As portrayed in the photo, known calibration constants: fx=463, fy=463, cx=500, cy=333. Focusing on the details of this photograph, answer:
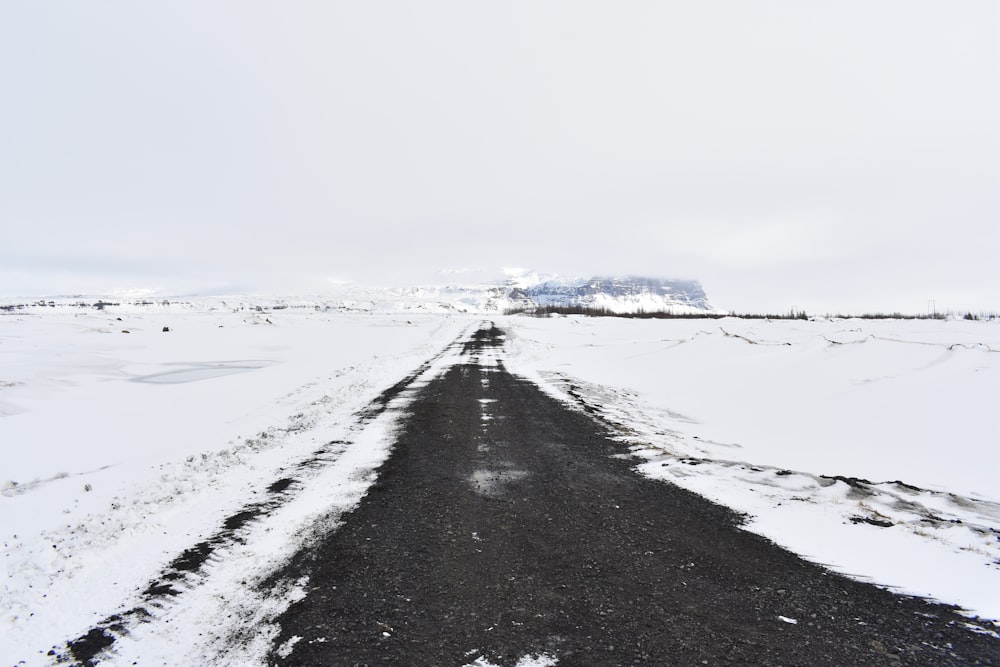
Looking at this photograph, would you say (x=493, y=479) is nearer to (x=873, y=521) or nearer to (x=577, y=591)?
(x=577, y=591)

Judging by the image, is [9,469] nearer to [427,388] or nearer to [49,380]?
[427,388]

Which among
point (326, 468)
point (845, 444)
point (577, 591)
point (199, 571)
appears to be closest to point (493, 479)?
point (326, 468)

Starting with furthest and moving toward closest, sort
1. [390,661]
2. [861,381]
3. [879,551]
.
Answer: [861,381] < [879,551] < [390,661]

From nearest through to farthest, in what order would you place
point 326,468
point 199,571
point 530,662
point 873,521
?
point 530,662
point 199,571
point 873,521
point 326,468

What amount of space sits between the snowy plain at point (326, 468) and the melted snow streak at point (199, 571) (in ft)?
0.11

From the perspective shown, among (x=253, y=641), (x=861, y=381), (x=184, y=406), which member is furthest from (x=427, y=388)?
(x=861, y=381)

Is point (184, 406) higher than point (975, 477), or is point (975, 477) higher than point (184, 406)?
point (975, 477)

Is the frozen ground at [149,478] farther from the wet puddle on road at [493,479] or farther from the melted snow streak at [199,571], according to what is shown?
the wet puddle on road at [493,479]

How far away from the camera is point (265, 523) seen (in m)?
3.97

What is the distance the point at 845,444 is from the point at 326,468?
713cm

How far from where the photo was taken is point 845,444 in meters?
6.68

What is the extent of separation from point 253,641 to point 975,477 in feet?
24.0

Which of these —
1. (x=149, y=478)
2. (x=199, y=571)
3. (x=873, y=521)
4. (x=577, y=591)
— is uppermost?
(x=873, y=521)

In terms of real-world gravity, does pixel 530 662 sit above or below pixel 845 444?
below
